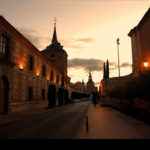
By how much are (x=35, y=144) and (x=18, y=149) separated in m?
0.64

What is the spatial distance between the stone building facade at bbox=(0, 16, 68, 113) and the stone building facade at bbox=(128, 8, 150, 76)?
12.9 metres

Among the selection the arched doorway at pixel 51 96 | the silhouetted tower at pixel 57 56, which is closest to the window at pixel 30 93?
the arched doorway at pixel 51 96

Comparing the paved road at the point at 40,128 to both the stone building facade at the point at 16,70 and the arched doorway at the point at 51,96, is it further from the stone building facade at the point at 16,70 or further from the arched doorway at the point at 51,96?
the arched doorway at the point at 51,96

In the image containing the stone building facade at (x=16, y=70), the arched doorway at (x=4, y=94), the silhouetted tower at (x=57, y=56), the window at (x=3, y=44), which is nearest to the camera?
the window at (x=3, y=44)

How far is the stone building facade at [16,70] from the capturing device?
75.7 feet

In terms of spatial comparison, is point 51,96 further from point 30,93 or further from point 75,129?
point 75,129

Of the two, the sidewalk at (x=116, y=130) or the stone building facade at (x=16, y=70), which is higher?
the stone building facade at (x=16, y=70)

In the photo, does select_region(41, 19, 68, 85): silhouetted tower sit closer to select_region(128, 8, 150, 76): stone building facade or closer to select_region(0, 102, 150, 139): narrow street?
select_region(128, 8, 150, 76): stone building facade

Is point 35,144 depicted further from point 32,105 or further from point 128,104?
point 32,105

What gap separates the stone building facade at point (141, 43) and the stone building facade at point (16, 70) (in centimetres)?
1288

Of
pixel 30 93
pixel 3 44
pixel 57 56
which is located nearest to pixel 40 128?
pixel 3 44

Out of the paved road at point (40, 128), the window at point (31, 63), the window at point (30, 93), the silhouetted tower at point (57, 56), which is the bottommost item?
the paved road at point (40, 128)

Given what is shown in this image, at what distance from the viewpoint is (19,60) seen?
2655cm

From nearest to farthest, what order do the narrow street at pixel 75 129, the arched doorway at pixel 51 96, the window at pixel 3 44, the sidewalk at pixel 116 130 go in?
the sidewalk at pixel 116 130
the narrow street at pixel 75 129
the window at pixel 3 44
the arched doorway at pixel 51 96
